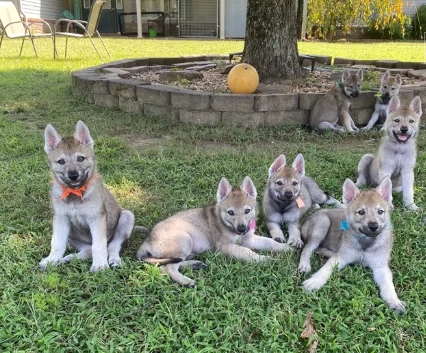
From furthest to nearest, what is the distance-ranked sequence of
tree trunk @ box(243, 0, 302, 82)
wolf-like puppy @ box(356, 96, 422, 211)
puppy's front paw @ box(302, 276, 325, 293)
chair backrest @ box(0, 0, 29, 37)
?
chair backrest @ box(0, 0, 29, 37), tree trunk @ box(243, 0, 302, 82), wolf-like puppy @ box(356, 96, 422, 211), puppy's front paw @ box(302, 276, 325, 293)

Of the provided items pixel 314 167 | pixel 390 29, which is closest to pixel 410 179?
pixel 314 167

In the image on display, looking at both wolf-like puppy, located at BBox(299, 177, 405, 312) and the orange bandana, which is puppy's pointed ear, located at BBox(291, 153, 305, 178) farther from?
the orange bandana

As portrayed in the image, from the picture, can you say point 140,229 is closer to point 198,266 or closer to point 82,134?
point 198,266

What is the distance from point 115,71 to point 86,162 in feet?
23.5

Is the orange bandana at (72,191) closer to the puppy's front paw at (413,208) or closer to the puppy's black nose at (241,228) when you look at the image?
the puppy's black nose at (241,228)

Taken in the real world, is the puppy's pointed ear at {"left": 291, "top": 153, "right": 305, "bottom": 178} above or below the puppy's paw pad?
above

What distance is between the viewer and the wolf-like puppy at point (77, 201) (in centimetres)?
371

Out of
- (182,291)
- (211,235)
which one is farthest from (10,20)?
(182,291)

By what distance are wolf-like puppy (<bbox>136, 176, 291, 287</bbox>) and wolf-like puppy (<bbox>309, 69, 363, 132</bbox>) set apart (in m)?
3.85

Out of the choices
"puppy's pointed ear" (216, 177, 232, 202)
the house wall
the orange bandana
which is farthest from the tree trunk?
the house wall

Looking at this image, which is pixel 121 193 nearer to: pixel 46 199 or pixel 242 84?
pixel 46 199

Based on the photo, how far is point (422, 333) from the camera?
3029mm

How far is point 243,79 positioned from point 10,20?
38.2ft

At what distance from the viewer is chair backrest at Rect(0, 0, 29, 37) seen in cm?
1514
